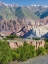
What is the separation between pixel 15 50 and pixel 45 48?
43.7 ft

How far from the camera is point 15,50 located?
172 ft

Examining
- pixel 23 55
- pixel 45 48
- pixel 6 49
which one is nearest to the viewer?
pixel 6 49

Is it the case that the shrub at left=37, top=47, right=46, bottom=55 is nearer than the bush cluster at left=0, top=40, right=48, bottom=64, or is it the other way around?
the bush cluster at left=0, top=40, right=48, bottom=64

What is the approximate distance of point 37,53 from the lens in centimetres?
5869

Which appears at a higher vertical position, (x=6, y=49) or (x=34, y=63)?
(x=6, y=49)

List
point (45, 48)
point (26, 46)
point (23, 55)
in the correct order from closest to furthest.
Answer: point (23, 55) → point (26, 46) → point (45, 48)

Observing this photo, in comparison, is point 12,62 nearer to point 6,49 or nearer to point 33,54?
point 6,49

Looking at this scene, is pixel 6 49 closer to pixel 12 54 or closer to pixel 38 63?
pixel 12 54

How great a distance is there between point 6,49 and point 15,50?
585 cm

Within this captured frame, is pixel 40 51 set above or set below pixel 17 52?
below

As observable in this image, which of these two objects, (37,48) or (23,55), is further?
(37,48)

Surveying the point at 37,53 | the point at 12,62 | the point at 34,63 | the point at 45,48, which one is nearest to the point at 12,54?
the point at 12,62

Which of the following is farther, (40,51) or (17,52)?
(40,51)

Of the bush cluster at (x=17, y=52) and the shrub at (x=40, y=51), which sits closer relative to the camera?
the bush cluster at (x=17, y=52)
